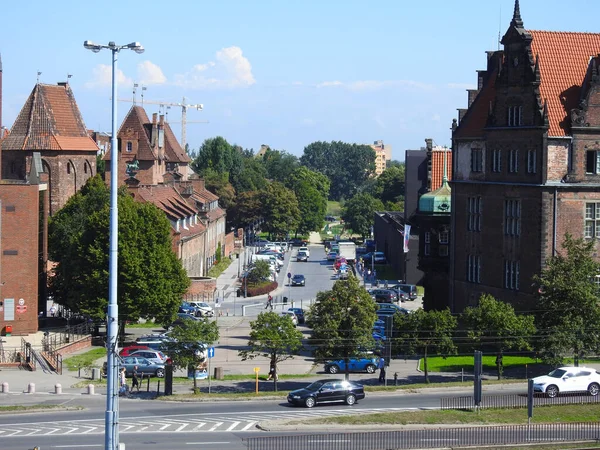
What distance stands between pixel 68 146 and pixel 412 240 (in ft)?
118

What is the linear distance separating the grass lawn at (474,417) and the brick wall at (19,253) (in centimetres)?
3350

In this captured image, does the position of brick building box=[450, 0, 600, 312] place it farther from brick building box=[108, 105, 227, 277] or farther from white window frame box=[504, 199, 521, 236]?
brick building box=[108, 105, 227, 277]

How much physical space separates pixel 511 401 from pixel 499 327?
33.4ft

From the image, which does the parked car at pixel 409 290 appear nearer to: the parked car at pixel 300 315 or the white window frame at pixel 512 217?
the parked car at pixel 300 315

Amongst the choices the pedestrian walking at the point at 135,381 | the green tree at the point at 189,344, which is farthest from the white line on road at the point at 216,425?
the pedestrian walking at the point at 135,381

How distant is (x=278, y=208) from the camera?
16875 cm

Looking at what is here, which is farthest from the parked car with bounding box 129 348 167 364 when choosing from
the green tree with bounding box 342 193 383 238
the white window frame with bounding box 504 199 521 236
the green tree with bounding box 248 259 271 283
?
the green tree with bounding box 342 193 383 238

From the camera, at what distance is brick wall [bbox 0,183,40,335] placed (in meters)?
71.3

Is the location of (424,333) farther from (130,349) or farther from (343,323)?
(130,349)

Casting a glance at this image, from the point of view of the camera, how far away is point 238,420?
46.1m

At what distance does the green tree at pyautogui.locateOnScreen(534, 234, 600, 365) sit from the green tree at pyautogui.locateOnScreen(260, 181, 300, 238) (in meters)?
109

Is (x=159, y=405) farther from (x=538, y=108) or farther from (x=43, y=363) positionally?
→ (x=538, y=108)

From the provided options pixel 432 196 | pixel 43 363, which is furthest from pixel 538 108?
pixel 43 363

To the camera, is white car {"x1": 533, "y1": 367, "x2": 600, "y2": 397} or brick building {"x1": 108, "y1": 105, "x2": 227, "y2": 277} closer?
white car {"x1": 533, "y1": 367, "x2": 600, "y2": 397}
